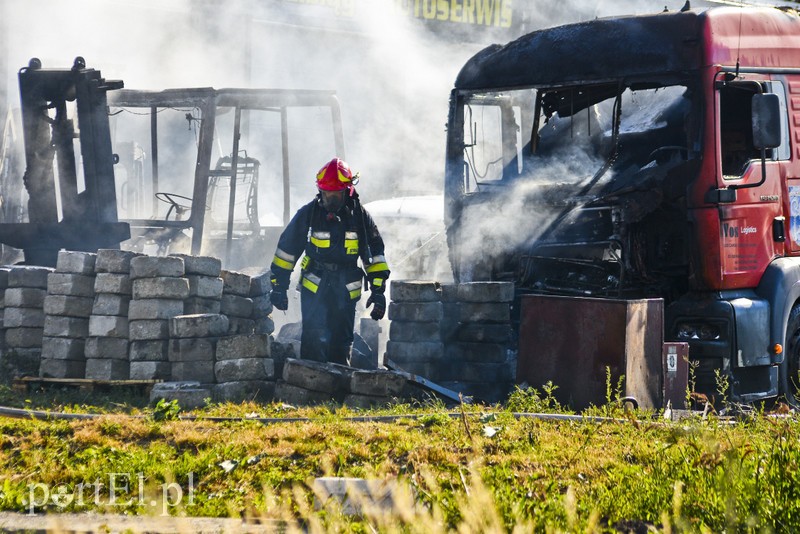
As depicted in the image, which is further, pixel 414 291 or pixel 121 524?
pixel 414 291

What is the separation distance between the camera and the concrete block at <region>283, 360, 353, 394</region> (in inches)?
301

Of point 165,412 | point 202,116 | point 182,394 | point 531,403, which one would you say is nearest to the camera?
point 165,412

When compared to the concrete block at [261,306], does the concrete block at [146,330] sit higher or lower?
lower

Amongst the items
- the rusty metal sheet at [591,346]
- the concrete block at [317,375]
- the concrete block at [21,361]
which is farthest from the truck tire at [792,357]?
the concrete block at [21,361]

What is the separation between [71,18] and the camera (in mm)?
19766

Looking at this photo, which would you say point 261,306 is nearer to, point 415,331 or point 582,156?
point 415,331

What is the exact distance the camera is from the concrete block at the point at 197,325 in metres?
8.15

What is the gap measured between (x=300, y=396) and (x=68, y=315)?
252 centimetres

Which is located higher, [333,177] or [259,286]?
[333,177]

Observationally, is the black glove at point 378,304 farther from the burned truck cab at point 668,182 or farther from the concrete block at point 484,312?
the burned truck cab at point 668,182

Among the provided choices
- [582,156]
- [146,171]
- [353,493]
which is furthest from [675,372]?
[146,171]

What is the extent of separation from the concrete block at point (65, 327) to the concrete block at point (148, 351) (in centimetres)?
67

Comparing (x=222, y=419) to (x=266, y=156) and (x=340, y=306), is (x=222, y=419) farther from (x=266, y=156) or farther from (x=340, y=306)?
(x=266, y=156)

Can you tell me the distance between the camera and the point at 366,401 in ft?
24.3
